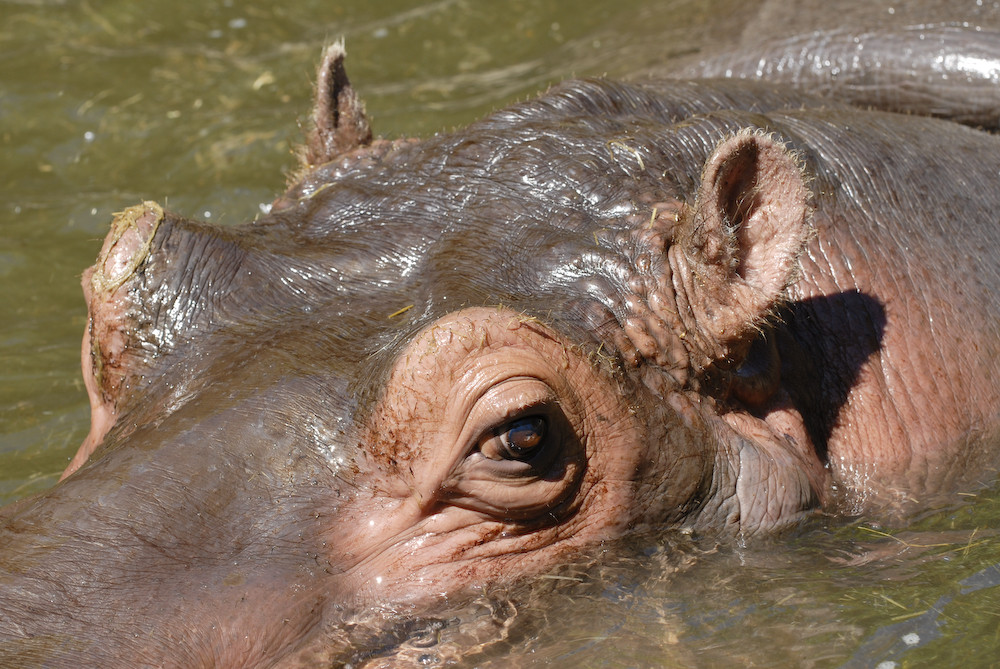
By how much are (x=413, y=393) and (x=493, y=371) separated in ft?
0.74

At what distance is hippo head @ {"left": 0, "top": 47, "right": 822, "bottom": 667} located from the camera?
3111 mm

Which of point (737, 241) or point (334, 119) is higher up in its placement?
point (334, 119)

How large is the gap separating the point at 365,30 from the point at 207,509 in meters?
7.31

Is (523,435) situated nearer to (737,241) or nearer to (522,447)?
(522,447)

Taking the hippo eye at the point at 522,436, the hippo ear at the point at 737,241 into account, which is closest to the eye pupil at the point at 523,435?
the hippo eye at the point at 522,436

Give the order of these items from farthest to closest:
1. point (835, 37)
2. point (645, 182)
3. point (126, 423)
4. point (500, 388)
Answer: point (835, 37) → point (645, 182) → point (126, 423) → point (500, 388)

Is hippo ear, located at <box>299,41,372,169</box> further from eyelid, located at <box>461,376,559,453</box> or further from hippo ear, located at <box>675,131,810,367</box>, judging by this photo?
eyelid, located at <box>461,376,559,453</box>

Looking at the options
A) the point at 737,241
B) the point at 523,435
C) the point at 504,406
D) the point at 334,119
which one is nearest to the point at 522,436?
the point at 523,435

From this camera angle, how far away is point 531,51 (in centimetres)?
945

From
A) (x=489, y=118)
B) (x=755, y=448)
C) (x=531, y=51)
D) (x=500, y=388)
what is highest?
(x=531, y=51)

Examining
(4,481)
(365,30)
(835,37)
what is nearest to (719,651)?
(4,481)

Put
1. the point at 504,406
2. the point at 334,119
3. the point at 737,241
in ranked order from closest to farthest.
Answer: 1. the point at 504,406
2. the point at 737,241
3. the point at 334,119

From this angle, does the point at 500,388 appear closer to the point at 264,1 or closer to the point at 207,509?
the point at 207,509

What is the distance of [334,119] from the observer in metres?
4.84
